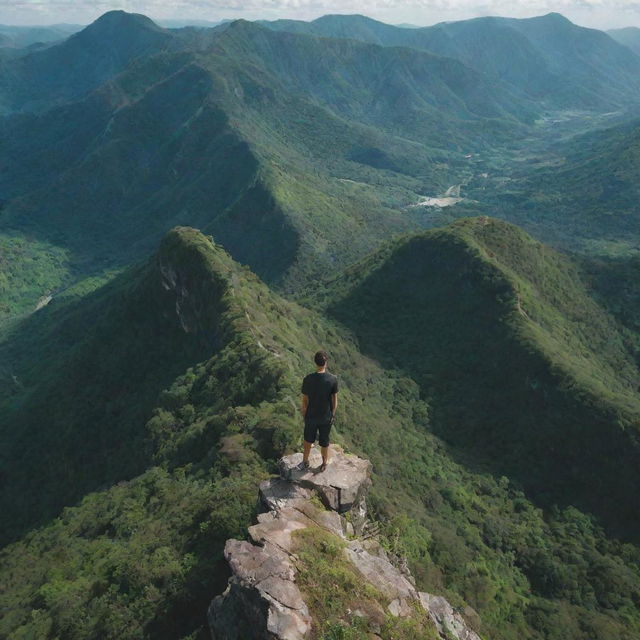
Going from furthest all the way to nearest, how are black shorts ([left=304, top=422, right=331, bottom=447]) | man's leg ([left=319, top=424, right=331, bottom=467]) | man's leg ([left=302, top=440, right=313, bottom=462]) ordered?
man's leg ([left=302, top=440, right=313, bottom=462])
man's leg ([left=319, top=424, right=331, bottom=467])
black shorts ([left=304, top=422, right=331, bottom=447])

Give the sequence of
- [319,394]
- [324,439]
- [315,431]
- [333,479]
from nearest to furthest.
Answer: [319,394], [315,431], [324,439], [333,479]

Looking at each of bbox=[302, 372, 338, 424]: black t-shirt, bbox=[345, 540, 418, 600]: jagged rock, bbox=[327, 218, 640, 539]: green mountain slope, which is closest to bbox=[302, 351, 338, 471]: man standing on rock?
bbox=[302, 372, 338, 424]: black t-shirt

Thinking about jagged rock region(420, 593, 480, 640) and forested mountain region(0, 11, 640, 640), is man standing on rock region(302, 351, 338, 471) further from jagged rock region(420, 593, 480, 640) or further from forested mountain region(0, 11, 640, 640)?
jagged rock region(420, 593, 480, 640)

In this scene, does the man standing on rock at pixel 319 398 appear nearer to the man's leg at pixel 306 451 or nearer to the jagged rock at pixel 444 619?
the man's leg at pixel 306 451

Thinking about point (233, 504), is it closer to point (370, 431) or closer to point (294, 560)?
point (294, 560)

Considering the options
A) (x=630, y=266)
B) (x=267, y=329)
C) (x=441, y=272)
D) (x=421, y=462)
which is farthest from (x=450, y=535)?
(x=630, y=266)

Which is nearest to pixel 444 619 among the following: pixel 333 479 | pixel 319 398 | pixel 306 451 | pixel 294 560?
pixel 333 479
